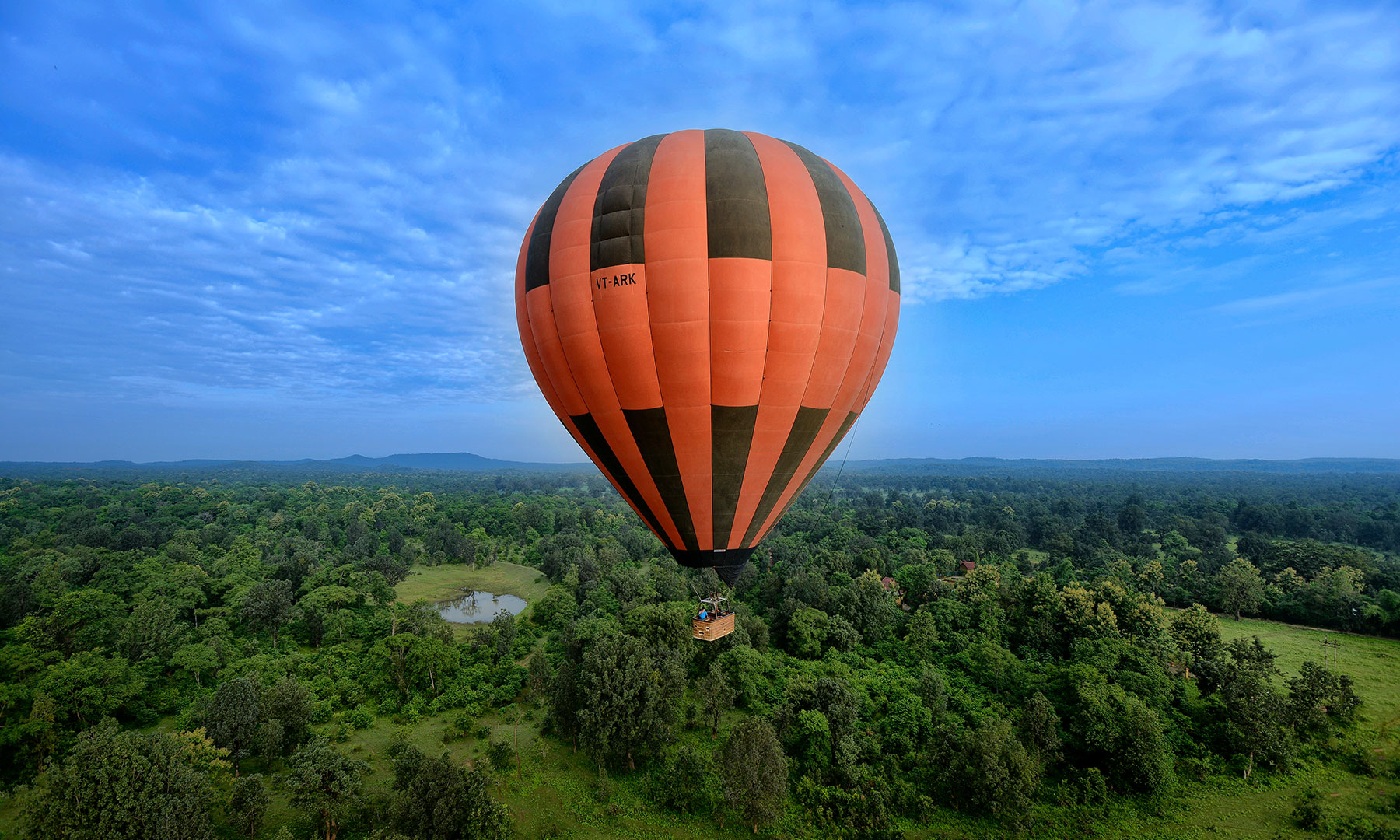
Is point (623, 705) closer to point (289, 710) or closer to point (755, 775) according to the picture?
point (755, 775)

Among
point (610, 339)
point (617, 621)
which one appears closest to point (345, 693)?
point (617, 621)

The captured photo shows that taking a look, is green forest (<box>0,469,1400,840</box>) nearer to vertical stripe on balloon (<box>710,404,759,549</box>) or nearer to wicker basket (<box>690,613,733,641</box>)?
wicker basket (<box>690,613,733,641</box>)

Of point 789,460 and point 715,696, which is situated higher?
point 789,460

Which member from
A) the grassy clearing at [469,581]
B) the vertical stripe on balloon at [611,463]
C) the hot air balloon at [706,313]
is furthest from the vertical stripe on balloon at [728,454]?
the grassy clearing at [469,581]

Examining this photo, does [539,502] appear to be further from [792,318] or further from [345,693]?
[792,318]

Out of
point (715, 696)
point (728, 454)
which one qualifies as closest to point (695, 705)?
point (715, 696)
